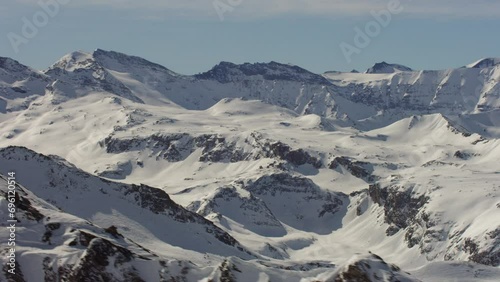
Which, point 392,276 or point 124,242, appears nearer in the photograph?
point 392,276

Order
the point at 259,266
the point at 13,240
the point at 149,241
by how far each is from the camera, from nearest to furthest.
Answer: the point at 13,240 < the point at 259,266 < the point at 149,241

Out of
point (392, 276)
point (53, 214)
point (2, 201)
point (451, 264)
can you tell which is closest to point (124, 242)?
point (53, 214)

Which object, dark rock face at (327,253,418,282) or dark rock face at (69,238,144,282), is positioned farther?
dark rock face at (327,253,418,282)

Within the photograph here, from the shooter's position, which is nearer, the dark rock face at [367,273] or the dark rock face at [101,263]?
the dark rock face at [101,263]

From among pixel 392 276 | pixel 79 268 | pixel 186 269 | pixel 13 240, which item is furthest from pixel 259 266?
pixel 13 240

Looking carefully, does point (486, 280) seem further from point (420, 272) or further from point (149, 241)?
point (149, 241)

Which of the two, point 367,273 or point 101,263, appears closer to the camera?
point 101,263

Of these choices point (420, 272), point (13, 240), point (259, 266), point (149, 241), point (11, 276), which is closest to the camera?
point (11, 276)

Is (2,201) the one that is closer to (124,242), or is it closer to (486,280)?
(124,242)

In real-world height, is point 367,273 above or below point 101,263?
below

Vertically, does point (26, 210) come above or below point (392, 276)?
above
